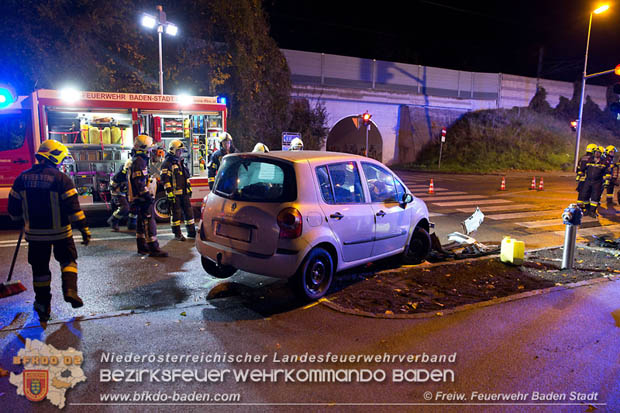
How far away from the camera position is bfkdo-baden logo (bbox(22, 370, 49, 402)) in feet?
10.7

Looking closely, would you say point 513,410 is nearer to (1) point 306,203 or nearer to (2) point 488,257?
(1) point 306,203

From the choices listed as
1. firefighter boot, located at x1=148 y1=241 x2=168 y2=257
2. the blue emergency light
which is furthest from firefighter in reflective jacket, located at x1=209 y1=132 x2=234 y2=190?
the blue emergency light

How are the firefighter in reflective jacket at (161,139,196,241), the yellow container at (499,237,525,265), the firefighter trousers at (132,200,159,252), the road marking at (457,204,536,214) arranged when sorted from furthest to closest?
the road marking at (457,204,536,214) → the firefighter in reflective jacket at (161,139,196,241) → the firefighter trousers at (132,200,159,252) → the yellow container at (499,237,525,265)

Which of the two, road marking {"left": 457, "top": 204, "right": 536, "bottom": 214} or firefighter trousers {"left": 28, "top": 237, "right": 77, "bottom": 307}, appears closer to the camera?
firefighter trousers {"left": 28, "top": 237, "right": 77, "bottom": 307}

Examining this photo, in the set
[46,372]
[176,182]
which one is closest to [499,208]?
[176,182]

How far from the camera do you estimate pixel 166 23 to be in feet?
50.5

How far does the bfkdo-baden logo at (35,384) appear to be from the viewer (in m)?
3.26

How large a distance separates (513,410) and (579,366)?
104cm

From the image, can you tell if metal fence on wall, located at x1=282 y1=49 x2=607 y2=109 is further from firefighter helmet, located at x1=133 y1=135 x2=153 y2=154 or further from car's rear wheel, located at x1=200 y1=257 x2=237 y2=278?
car's rear wheel, located at x1=200 y1=257 x2=237 y2=278

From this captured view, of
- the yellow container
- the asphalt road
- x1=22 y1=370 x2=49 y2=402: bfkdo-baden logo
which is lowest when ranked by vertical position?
x1=22 y1=370 x2=49 y2=402: bfkdo-baden logo

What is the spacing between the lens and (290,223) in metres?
4.76

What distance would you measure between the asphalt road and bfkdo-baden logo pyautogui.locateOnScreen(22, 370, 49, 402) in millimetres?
69

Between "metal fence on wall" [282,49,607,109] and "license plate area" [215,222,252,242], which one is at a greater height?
"metal fence on wall" [282,49,607,109]

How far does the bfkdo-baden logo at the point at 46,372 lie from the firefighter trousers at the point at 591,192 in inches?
506
